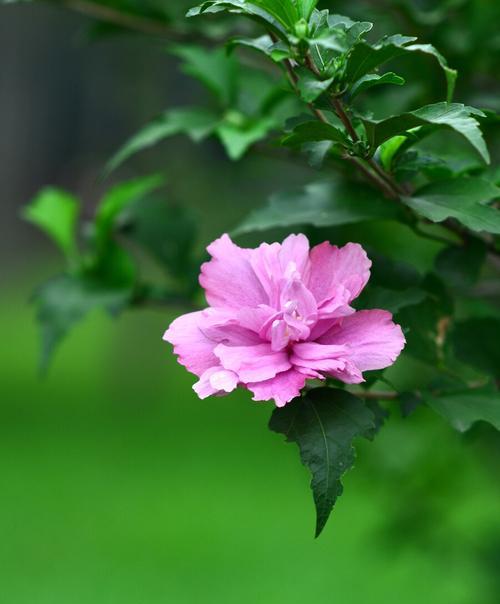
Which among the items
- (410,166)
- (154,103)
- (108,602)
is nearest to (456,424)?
(410,166)

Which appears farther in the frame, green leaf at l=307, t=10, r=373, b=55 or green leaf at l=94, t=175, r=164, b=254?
green leaf at l=94, t=175, r=164, b=254

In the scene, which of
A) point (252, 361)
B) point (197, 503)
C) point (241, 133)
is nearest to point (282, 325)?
point (252, 361)

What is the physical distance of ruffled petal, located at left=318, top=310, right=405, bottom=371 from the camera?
0.67m

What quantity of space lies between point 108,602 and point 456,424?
7.56 feet

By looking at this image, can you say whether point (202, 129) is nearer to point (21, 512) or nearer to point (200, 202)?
point (200, 202)

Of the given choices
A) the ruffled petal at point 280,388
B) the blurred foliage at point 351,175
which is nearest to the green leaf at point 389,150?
the blurred foliage at point 351,175

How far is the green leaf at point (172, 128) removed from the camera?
1.06 metres

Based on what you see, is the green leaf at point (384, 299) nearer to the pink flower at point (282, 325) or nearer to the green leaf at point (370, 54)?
the pink flower at point (282, 325)

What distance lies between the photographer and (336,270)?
27.7 inches

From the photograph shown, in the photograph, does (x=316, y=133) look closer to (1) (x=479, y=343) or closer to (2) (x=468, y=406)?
(2) (x=468, y=406)

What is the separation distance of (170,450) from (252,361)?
365 centimetres

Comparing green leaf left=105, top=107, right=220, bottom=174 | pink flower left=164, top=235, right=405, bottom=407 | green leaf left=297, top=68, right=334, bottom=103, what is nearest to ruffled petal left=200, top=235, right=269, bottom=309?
pink flower left=164, top=235, right=405, bottom=407

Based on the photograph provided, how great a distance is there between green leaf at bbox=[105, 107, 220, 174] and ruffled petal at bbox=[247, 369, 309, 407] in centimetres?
45

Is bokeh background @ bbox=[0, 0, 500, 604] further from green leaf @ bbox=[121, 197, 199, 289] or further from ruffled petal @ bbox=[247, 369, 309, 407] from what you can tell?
ruffled petal @ bbox=[247, 369, 309, 407]
